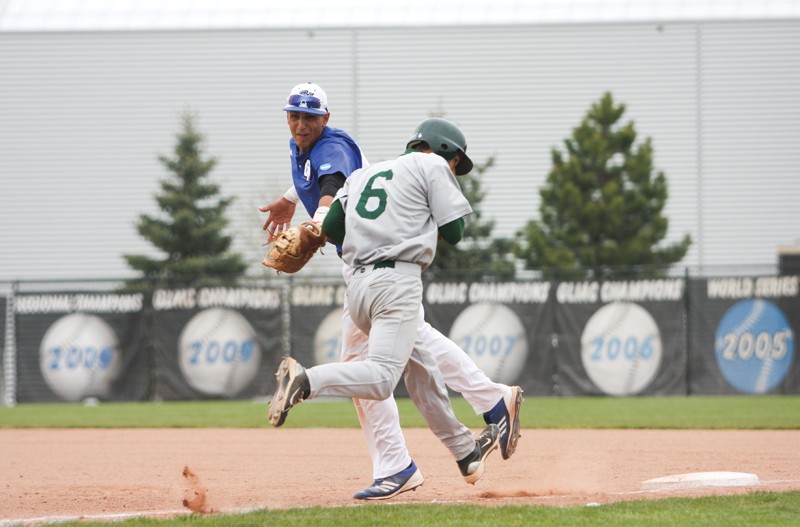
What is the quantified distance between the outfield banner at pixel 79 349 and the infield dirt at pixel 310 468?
678cm

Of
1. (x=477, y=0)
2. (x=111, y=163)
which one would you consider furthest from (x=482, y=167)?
(x=111, y=163)

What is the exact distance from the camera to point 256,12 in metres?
31.5

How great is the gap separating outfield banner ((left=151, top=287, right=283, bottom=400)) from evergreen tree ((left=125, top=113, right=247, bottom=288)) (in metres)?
8.61

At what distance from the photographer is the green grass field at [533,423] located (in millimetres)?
4984

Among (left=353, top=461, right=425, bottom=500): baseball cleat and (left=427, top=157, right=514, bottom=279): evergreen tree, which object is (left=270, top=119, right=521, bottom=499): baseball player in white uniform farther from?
(left=427, top=157, right=514, bottom=279): evergreen tree

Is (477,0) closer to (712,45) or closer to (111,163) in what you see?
(712,45)

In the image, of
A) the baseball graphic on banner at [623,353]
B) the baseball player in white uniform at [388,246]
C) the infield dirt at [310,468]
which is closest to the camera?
the baseball player in white uniform at [388,246]

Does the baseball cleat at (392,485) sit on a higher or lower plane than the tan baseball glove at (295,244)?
lower

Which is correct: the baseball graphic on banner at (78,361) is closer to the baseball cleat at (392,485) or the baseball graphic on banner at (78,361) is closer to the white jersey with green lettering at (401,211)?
the baseball cleat at (392,485)

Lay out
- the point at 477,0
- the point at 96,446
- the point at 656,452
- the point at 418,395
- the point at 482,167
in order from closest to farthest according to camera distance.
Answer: the point at 418,395, the point at 656,452, the point at 96,446, the point at 482,167, the point at 477,0

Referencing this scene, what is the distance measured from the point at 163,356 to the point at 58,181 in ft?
43.6

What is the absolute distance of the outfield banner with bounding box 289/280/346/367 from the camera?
18406 mm

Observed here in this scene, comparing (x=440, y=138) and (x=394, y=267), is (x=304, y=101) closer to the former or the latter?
(x=440, y=138)

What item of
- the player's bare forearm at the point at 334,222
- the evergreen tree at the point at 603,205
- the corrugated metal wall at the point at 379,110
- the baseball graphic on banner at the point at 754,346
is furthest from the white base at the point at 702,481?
the corrugated metal wall at the point at 379,110
